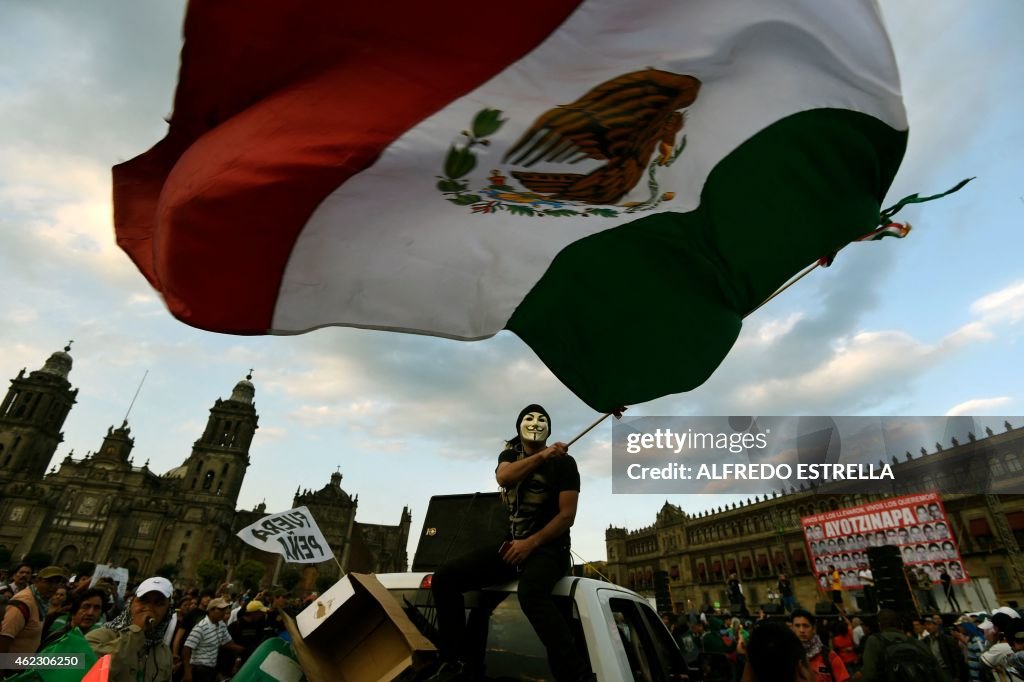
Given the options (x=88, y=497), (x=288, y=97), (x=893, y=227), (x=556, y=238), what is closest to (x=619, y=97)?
(x=556, y=238)

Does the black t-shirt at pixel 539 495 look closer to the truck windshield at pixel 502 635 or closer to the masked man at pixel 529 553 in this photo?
the masked man at pixel 529 553

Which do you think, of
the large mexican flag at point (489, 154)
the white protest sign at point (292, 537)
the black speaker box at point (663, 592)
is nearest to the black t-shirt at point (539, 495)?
the large mexican flag at point (489, 154)

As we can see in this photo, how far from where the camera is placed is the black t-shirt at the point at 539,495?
305 centimetres

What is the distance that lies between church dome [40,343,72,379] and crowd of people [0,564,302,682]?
10551cm

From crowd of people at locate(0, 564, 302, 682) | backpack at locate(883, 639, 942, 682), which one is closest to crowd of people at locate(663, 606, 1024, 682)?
backpack at locate(883, 639, 942, 682)

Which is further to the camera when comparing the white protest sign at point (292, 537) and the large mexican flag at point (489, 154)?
the white protest sign at point (292, 537)

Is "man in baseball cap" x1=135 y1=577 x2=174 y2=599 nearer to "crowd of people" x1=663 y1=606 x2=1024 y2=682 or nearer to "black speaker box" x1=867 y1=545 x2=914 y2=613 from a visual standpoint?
"crowd of people" x1=663 y1=606 x2=1024 y2=682

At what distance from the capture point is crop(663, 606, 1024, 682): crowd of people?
97.7 inches

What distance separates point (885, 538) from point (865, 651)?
24052 mm

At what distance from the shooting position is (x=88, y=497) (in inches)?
3051

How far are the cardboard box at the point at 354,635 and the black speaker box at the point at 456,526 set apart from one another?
3332mm

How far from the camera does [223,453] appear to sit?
83500 millimetres

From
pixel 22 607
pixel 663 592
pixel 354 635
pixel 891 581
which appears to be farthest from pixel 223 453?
pixel 354 635

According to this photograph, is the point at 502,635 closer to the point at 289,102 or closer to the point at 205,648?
the point at 289,102
